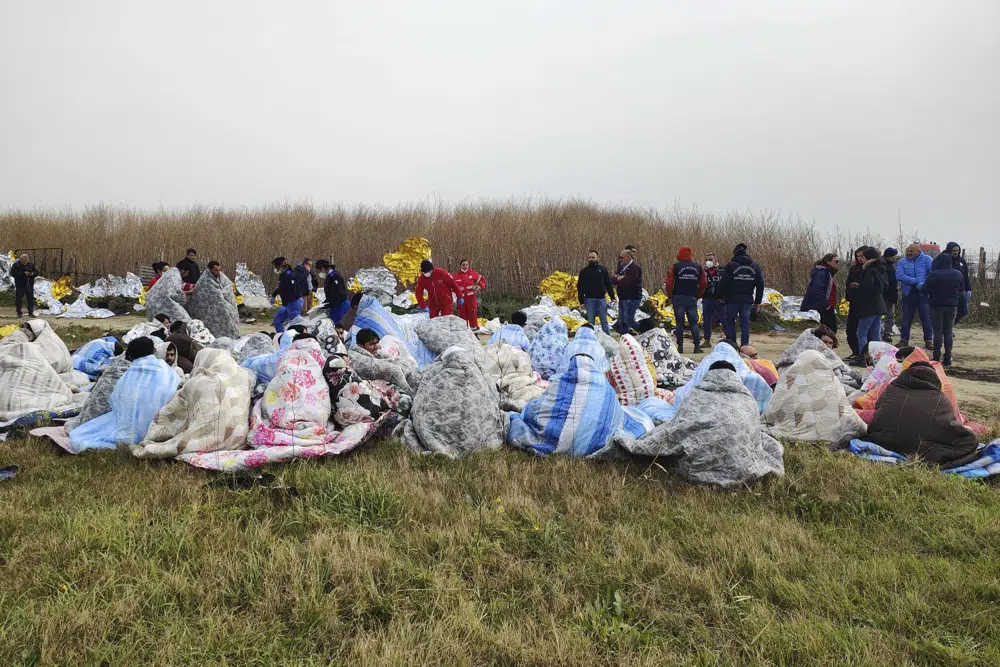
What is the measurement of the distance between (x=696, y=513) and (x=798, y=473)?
0.99 meters

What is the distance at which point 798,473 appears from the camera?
13.3ft

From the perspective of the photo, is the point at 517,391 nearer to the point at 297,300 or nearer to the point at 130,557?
the point at 130,557

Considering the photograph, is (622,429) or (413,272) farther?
(413,272)

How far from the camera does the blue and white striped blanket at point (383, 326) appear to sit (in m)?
7.31

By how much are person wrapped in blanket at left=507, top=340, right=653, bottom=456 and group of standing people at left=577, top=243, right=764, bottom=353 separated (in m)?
4.99

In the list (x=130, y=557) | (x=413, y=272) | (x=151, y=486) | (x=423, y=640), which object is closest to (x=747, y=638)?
(x=423, y=640)

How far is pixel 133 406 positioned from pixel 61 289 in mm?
16416

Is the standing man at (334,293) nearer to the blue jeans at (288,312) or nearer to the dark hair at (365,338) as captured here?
the blue jeans at (288,312)

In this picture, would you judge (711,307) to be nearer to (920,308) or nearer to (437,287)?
(920,308)

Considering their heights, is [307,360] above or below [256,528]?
above

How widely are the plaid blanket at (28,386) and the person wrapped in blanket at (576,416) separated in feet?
13.5

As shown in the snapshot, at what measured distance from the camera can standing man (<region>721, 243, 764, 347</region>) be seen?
8852 mm

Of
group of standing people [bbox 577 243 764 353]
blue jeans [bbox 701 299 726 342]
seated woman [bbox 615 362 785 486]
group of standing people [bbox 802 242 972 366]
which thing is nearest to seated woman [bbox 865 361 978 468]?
seated woman [bbox 615 362 785 486]

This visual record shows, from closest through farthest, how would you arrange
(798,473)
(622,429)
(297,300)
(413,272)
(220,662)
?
(220,662), (798,473), (622,429), (297,300), (413,272)
